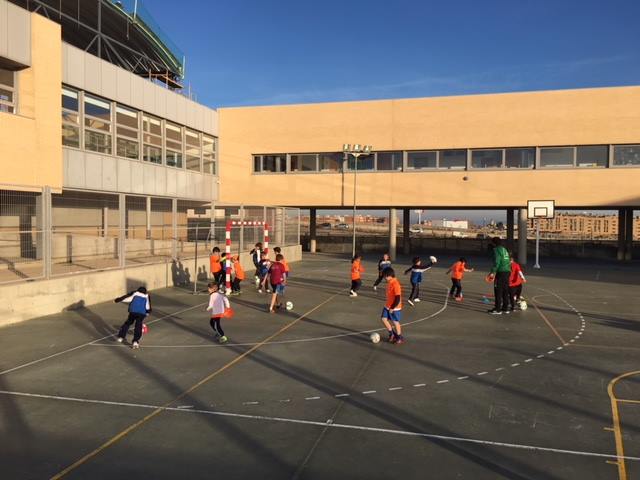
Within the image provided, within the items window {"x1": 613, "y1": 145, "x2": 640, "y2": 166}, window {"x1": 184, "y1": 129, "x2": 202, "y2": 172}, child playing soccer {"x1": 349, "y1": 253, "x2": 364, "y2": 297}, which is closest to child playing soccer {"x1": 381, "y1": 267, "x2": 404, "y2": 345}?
child playing soccer {"x1": 349, "y1": 253, "x2": 364, "y2": 297}

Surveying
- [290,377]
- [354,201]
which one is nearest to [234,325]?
[290,377]

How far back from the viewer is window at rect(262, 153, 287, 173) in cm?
3503

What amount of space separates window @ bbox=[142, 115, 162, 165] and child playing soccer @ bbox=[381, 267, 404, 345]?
19983 millimetres

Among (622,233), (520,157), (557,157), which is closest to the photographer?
(557,157)

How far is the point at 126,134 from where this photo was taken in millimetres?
25641

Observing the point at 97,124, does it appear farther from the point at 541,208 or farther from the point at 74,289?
the point at 541,208

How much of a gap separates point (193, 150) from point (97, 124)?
860 centimetres

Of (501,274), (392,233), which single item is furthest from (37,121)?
(392,233)

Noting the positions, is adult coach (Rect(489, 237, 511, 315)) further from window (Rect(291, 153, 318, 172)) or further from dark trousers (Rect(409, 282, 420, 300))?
window (Rect(291, 153, 318, 172))

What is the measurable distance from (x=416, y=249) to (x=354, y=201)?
1494 centimetres

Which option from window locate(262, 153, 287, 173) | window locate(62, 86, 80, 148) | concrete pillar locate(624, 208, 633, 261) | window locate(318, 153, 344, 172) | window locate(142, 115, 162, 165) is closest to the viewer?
window locate(62, 86, 80, 148)

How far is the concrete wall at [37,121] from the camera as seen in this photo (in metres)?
18.5

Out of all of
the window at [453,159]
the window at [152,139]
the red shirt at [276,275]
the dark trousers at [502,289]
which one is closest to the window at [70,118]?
the window at [152,139]

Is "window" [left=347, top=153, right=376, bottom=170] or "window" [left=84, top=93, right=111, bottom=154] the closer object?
"window" [left=84, top=93, right=111, bottom=154]
